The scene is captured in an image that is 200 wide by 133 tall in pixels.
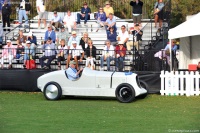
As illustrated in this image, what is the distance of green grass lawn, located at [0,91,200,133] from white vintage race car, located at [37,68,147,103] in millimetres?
279

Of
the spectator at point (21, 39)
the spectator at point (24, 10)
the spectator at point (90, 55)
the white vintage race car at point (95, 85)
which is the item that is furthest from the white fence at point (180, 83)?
the spectator at point (24, 10)

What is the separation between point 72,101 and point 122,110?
3107mm

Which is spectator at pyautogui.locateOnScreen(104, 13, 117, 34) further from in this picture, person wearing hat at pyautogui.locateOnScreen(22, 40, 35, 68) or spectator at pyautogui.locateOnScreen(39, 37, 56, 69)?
person wearing hat at pyautogui.locateOnScreen(22, 40, 35, 68)

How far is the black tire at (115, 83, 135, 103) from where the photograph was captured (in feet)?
65.3

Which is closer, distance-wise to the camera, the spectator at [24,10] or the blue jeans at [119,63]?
the blue jeans at [119,63]

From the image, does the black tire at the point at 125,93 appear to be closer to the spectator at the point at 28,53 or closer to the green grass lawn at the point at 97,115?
the green grass lawn at the point at 97,115

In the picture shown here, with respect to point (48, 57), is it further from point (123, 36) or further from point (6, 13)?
point (6, 13)

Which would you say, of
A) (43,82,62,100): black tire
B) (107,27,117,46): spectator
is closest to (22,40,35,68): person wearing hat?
(107,27,117,46): spectator

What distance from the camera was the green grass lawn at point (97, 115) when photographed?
1437cm

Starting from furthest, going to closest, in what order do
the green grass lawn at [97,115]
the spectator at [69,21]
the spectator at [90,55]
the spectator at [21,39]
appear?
the spectator at [69,21], the spectator at [21,39], the spectator at [90,55], the green grass lawn at [97,115]

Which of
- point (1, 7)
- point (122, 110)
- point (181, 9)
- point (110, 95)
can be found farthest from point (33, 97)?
point (181, 9)

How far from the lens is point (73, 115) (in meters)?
16.7

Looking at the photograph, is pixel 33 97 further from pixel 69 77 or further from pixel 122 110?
pixel 122 110

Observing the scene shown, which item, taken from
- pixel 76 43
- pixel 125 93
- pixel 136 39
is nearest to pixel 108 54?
pixel 76 43
